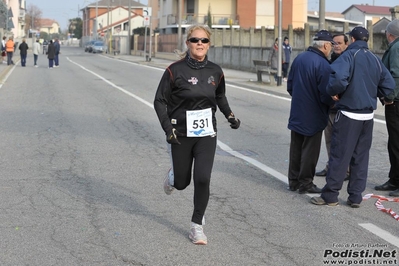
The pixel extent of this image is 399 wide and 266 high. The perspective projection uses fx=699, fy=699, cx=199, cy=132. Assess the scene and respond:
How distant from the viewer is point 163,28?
285 feet

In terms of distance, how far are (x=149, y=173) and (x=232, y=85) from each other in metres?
18.8

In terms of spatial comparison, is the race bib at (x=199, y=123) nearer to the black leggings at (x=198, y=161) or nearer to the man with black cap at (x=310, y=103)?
the black leggings at (x=198, y=161)

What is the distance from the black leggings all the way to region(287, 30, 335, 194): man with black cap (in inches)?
84.7

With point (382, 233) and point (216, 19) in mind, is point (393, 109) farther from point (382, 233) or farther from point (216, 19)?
point (216, 19)

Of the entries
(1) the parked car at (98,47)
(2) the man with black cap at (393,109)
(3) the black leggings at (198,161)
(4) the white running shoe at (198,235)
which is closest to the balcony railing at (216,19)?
(1) the parked car at (98,47)

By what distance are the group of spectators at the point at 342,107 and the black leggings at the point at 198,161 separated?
1.90 meters

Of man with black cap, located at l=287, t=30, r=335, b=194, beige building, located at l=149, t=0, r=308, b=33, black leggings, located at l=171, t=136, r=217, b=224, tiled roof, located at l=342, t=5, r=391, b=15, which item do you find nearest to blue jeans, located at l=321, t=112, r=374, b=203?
man with black cap, located at l=287, t=30, r=335, b=194

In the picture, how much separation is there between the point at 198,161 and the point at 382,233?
1.88 m

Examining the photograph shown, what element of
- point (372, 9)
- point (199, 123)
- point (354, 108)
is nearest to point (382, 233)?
point (354, 108)

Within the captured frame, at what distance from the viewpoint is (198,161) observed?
6109 mm

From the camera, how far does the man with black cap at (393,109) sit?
816 cm

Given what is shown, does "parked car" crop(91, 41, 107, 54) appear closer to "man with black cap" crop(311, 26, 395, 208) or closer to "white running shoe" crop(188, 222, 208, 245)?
"man with black cap" crop(311, 26, 395, 208)

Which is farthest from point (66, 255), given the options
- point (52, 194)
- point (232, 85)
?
point (232, 85)

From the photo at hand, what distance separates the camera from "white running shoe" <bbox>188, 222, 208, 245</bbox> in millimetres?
6062
